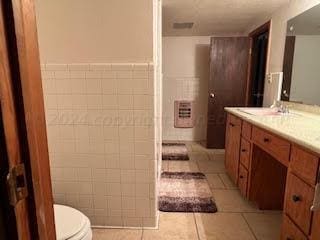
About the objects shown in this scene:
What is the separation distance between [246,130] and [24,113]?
1847 millimetres

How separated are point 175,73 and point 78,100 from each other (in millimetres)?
2617

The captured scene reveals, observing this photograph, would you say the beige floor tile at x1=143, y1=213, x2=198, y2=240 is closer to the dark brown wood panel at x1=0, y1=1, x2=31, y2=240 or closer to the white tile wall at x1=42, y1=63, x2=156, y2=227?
the white tile wall at x1=42, y1=63, x2=156, y2=227

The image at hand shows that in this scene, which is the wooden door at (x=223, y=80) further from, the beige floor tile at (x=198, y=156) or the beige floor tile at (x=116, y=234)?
the beige floor tile at (x=116, y=234)

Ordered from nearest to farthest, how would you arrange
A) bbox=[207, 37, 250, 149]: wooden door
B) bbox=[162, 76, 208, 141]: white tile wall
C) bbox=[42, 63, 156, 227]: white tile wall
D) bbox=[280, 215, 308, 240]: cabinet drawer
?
bbox=[280, 215, 308, 240]: cabinet drawer < bbox=[42, 63, 156, 227]: white tile wall < bbox=[207, 37, 250, 149]: wooden door < bbox=[162, 76, 208, 141]: white tile wall

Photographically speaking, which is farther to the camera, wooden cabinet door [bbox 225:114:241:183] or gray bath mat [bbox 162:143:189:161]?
gray bath mat [bbox 162:143:189:161]

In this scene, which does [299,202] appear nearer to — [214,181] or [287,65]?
[214,181]

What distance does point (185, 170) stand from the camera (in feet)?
9.14

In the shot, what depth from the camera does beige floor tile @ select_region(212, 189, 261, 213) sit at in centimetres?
196

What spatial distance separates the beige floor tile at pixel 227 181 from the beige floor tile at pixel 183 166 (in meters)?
0.33

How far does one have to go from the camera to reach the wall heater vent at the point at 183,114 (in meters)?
3.96

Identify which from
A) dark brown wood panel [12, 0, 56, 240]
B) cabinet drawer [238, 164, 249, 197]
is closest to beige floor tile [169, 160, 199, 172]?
cabinet drawer [238, 164, 249, 197]

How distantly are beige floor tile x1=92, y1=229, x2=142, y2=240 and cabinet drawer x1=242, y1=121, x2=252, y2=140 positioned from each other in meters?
1.19

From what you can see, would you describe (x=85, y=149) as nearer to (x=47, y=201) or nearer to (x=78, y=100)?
(x=78, y=100)

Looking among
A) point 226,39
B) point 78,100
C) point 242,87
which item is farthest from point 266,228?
→ point 226,39
